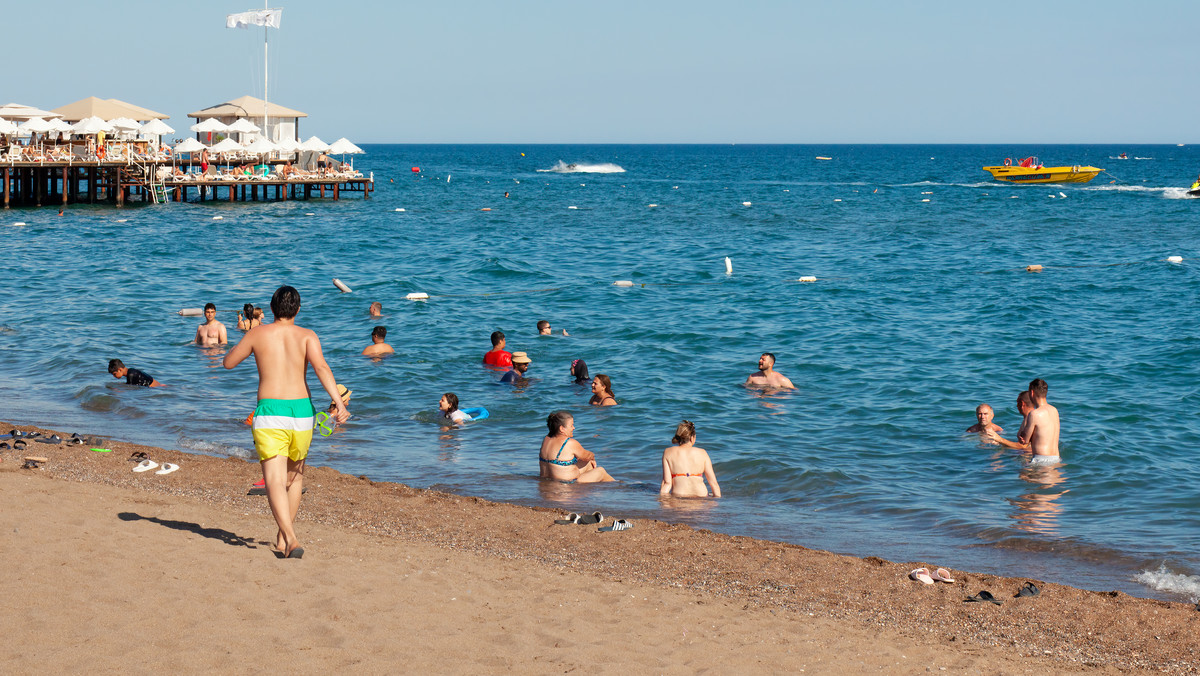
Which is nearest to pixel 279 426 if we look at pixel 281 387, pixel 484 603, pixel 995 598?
pixel 281 387

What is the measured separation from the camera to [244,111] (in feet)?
180

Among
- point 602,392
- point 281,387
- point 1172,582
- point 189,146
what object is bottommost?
point 1172,582

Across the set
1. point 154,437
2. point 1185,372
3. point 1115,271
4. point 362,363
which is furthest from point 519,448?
point 1115,271

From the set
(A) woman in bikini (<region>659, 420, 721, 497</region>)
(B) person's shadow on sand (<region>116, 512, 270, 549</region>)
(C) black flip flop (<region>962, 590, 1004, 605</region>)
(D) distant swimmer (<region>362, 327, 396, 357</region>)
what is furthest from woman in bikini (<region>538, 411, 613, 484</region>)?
(D) distant swimmer (<region>362, 327, 396, 357</region>)

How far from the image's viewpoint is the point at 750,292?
2531cm

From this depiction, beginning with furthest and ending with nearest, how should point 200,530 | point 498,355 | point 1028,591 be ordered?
point 498,355, point 200,530, point 1028,591

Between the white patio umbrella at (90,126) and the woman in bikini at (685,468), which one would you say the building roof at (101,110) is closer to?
the white patio umbrella at (90,126)

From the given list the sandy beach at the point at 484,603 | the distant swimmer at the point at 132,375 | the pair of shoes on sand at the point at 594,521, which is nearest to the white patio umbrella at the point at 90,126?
the distant swimmer at the point at 132,375

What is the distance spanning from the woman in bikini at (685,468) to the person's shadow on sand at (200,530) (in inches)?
164

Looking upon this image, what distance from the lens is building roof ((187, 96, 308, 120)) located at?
5494 centimetres

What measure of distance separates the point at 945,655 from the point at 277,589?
3982 millimetres

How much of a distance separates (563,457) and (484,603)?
412 cm

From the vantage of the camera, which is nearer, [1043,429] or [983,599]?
[983,599]

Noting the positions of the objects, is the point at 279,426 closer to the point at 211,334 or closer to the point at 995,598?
the point at 995,598
